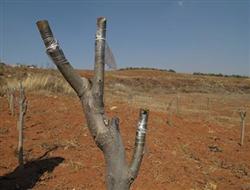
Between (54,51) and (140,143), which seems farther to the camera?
(140,143)

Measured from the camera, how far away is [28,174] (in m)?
6.44

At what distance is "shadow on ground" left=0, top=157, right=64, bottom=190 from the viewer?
5965 mm

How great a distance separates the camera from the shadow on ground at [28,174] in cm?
596

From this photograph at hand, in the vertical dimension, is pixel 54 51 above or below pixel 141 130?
above

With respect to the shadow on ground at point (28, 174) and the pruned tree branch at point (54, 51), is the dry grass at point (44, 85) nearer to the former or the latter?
the shadow on ground at point (28, 174)

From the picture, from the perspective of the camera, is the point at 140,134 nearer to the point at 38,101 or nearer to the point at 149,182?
the point at 149,182

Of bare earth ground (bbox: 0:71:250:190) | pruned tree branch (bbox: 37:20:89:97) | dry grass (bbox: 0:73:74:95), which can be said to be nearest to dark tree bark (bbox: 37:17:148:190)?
pruned tree branch (bbox: 37:20:89:97)

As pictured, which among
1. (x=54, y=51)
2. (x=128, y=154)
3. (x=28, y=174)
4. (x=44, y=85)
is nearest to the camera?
(x=54, y=51)

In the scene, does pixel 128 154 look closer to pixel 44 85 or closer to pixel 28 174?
pixel 28 174

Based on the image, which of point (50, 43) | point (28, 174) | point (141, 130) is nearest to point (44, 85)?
point (28, 174)

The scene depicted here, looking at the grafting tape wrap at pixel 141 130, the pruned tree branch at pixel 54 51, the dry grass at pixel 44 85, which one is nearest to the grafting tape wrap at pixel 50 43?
the pruned tree branch at pixel 54 51

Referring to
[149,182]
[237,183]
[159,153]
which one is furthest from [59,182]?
[237,183]

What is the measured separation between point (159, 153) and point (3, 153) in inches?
140

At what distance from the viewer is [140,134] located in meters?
2.49
